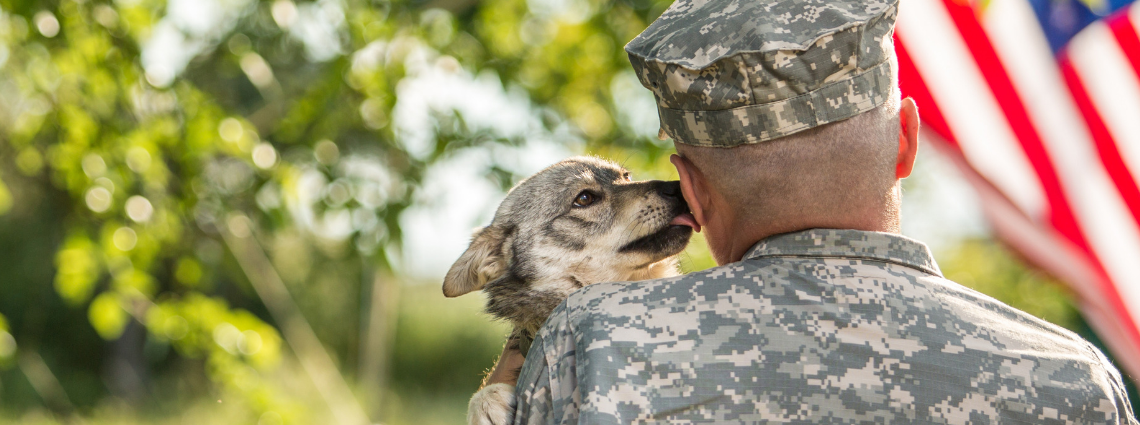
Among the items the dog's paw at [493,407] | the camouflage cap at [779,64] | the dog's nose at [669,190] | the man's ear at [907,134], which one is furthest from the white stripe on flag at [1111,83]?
the dog's paw at [493,407]

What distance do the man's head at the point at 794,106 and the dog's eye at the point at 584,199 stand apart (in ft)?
4.77

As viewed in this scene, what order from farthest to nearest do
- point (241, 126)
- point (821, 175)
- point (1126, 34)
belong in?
point (1126, 34) < point (241, 126) < point (821, 175)

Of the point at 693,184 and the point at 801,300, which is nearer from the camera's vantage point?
the point at 801,300

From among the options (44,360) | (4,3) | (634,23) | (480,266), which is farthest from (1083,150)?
(44,360)

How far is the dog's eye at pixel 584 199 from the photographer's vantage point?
305cm

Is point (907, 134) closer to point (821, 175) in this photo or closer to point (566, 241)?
point (821, 175)

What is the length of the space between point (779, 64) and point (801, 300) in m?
0.42

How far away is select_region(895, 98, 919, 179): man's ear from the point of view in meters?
1.59

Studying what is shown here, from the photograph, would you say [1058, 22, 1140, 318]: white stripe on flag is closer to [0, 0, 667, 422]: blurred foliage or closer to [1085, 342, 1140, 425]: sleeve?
[0, 0, 667, 422]: blurred foliage

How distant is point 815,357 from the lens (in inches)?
54.7

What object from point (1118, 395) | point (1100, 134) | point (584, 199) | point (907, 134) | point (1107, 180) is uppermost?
point (584, 199)

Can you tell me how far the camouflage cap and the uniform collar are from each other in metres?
0.20

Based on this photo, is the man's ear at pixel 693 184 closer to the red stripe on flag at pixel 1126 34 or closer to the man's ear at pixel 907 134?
the man's ear at pixel 907 134

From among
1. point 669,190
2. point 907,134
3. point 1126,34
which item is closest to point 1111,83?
point 1126,34
